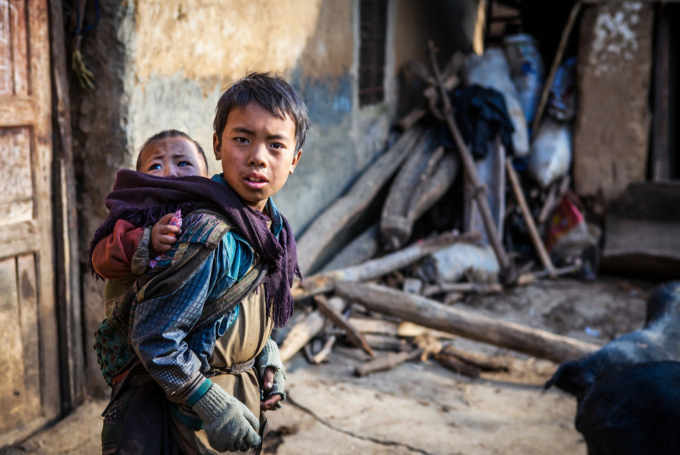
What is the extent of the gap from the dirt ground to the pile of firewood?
167 mm

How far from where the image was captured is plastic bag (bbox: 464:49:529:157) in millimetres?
7035

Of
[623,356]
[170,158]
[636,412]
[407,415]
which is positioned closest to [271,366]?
[170,158]

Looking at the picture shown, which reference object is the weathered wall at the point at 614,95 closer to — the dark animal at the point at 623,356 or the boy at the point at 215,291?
the dark animal at the point at 623,356

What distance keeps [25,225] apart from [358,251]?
3.26 metres

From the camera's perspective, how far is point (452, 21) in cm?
873

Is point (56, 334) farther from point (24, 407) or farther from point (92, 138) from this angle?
point (92, 138)

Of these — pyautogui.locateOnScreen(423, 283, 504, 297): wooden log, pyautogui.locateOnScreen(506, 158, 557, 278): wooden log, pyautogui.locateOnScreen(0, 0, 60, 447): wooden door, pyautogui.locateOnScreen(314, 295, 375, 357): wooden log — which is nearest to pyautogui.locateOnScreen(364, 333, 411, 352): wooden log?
pyautogui.locateOnScreen(314, 295, 375, 357): wooden log

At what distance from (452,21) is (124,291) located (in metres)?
8.24

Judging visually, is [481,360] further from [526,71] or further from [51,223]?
[526,71]

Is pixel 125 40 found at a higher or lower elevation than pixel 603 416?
higher

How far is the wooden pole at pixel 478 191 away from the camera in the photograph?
20.5 ft

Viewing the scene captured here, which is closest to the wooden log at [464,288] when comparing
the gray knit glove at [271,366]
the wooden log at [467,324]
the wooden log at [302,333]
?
the wooden log at [467,324]

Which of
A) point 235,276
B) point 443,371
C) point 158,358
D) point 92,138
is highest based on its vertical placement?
point 92,138

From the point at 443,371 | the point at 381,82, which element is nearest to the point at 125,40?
the point at 443,371
